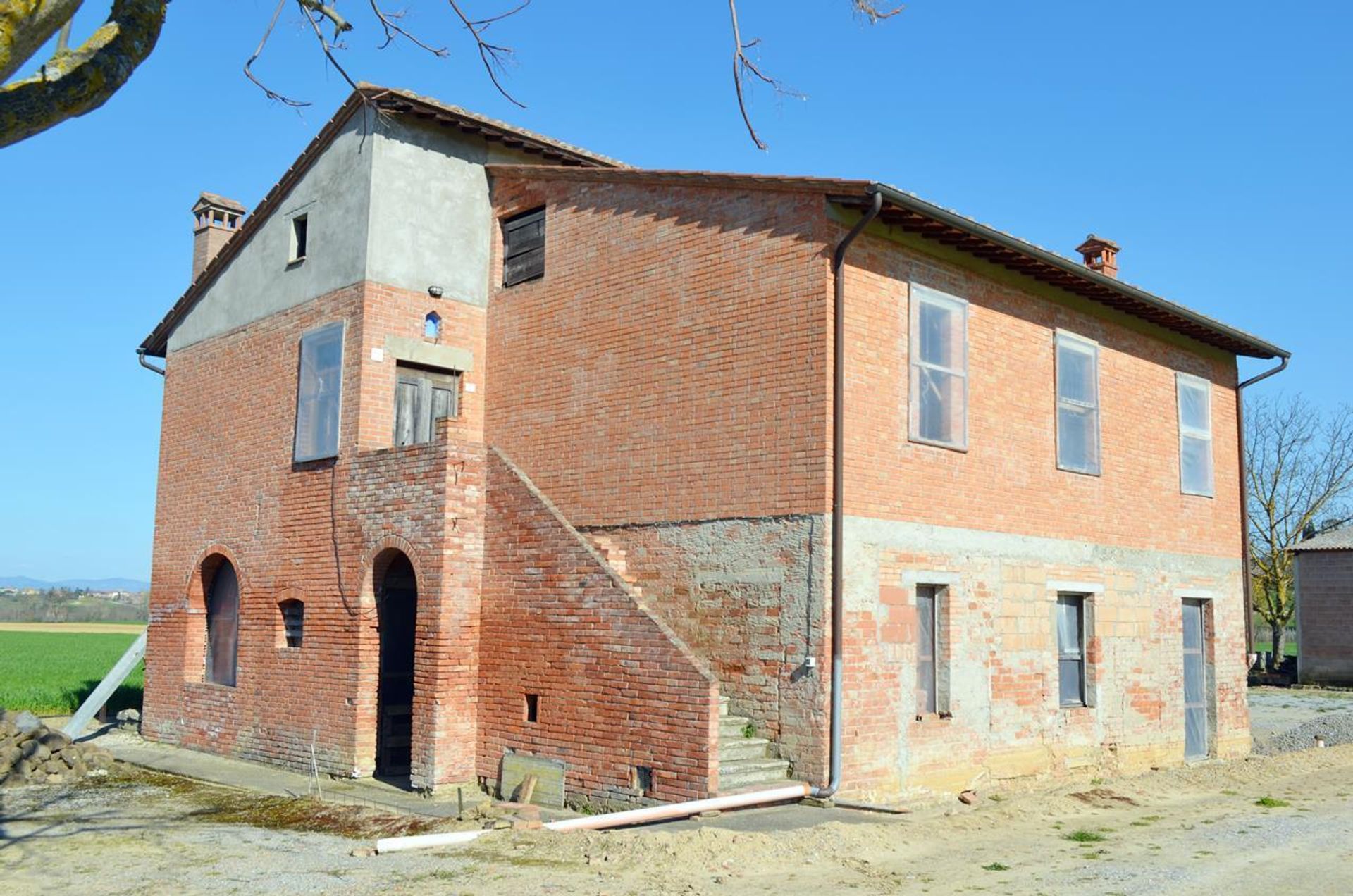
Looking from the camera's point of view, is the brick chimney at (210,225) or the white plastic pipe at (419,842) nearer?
the white plastic pipe at (419,842)

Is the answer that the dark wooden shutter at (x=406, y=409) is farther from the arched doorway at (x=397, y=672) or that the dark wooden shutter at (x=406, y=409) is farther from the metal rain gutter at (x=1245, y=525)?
the metal rain gutter at (x=1245, y=525)

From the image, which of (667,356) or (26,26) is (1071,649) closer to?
(667,356)

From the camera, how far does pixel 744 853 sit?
349 inches

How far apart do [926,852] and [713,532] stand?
3991mm

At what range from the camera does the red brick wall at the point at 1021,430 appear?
12016 millimetres

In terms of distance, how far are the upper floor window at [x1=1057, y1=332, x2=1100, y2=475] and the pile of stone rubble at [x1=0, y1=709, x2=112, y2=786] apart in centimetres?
1265

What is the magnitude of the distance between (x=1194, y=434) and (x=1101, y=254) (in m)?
2.96

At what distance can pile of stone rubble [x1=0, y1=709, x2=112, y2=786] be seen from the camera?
46.6ft

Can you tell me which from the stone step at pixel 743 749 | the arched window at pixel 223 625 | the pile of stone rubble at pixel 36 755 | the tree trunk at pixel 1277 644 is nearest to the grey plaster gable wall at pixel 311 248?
the arched window at pixel 223 625

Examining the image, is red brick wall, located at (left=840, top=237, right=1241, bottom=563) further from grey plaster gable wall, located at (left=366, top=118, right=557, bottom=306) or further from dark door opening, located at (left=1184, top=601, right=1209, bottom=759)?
grey plaster gable wall, located at (left=366, top=118, right=557, bottom=306)

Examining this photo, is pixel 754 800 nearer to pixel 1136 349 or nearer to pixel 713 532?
pixel 713 532

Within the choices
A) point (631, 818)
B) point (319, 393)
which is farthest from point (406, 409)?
point (631, 818)

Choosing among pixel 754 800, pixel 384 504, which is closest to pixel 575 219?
pixel 384 504

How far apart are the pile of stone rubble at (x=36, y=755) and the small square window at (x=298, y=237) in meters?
6.85
